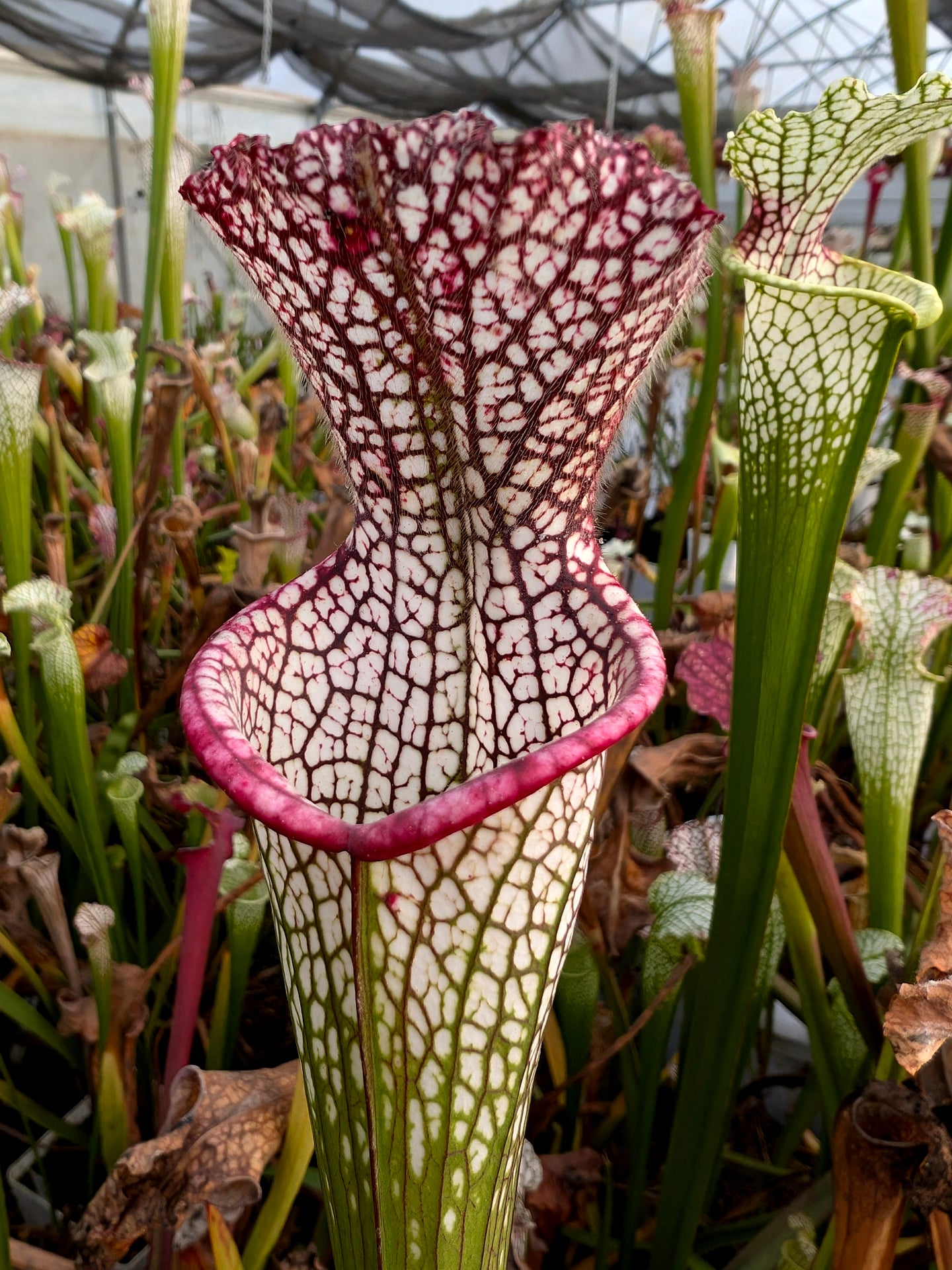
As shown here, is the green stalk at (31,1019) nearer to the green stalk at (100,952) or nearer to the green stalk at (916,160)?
the green stalk at (100,952)

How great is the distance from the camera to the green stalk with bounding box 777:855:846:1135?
64 cm

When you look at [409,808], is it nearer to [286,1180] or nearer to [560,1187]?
[286,1180]

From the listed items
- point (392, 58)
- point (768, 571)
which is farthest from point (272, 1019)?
point (392, 58)

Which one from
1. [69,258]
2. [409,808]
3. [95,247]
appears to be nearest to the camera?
[409,808]

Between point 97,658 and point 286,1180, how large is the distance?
1.87 ft

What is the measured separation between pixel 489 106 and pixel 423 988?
10463 millimetres

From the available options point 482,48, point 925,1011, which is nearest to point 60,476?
point 925,1011

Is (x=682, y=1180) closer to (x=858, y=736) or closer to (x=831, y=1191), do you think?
(x=831, y=1191)

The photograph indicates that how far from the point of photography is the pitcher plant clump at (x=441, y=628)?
344 millimetres

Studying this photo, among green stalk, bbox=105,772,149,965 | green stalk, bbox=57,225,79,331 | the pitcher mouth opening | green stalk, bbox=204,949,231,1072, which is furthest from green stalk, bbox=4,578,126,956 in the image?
green stalk, bbox=57,225,79,331

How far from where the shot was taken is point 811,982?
0.67 m

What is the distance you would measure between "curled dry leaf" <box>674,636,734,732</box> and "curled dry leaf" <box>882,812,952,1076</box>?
242 millimetres

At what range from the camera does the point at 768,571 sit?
48 centimetres

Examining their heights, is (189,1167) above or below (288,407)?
below
